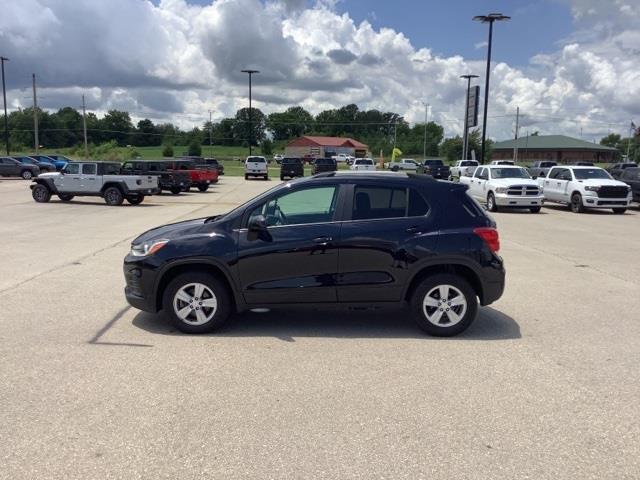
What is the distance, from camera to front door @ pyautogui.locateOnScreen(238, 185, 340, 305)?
571cm

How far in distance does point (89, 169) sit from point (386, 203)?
1989cm

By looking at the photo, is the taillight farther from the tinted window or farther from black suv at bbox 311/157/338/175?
black suv at bbox 311/157/338/175

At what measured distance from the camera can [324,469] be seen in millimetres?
3297

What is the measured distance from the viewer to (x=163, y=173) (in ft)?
90.2

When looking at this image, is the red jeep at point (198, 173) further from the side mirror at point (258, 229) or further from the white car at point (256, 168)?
the side mirror at point (258, 229)

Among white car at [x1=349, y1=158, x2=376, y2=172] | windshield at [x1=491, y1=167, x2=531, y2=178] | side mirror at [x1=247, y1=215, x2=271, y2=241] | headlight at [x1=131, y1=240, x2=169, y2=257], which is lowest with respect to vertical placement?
headlight at [x1=131, y1=240, x2=169, y2=257]

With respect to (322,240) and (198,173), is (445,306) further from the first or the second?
(198,173)

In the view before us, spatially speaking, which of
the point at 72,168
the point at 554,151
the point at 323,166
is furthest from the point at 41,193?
the point at 554,151

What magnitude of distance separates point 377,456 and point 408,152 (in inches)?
5257

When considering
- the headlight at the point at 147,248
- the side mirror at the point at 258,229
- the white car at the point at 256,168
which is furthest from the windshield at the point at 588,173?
the white car at the point at 256,168

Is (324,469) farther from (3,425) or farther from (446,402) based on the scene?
(3,425)

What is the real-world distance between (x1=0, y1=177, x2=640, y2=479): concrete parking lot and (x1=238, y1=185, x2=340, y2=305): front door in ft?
1.55

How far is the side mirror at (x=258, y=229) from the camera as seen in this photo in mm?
5609

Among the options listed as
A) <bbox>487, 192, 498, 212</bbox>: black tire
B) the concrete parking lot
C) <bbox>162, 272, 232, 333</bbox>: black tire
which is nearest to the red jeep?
<bbox>487, 192, 498, 212</bbox>: black tire
